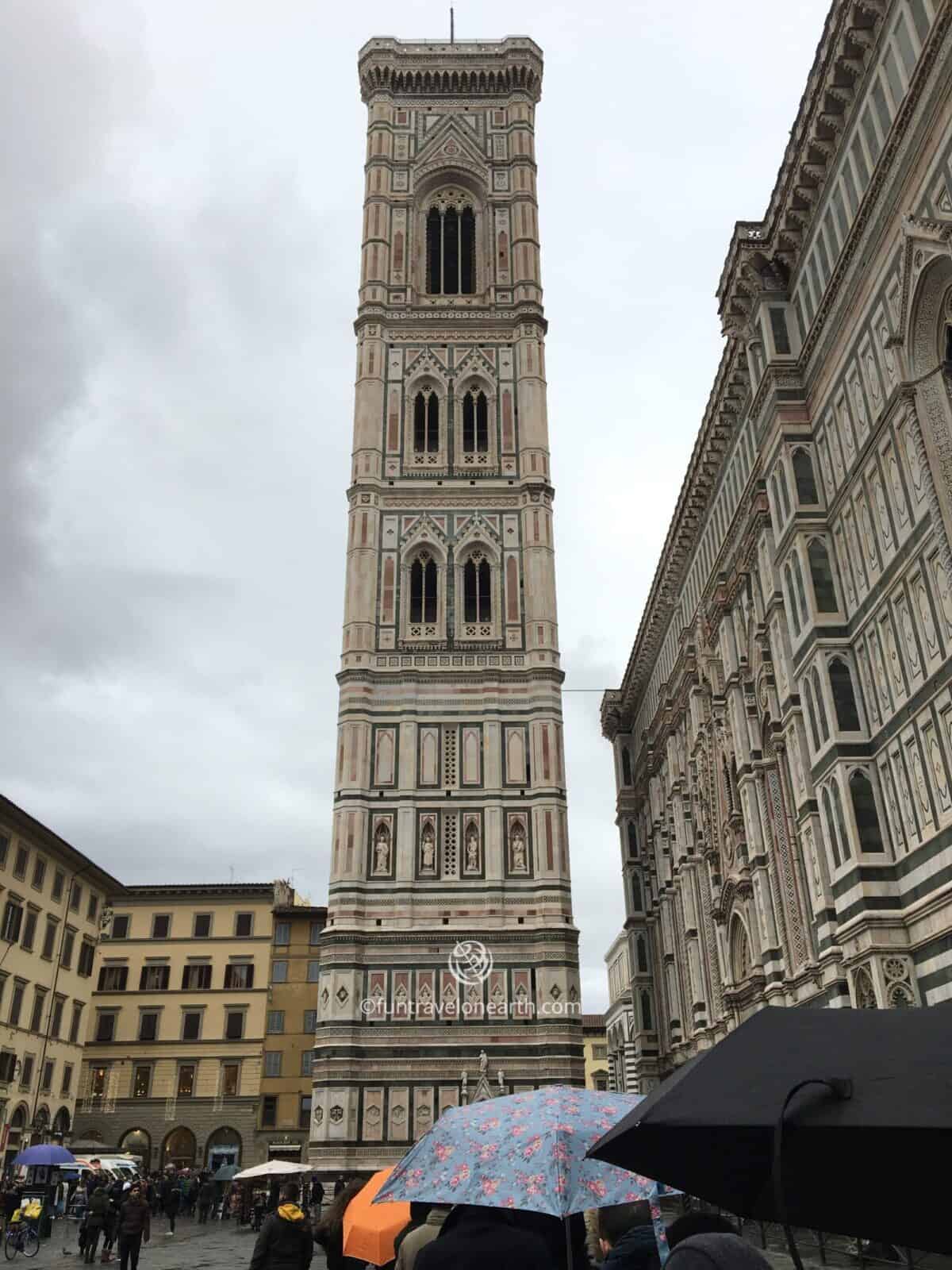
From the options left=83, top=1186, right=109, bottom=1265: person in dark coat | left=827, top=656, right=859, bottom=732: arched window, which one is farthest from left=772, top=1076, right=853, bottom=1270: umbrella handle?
left=83, top=1186, right=109, bottom=1265: person in dark coat

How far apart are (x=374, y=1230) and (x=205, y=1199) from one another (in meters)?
31.2

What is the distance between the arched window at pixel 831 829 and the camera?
1798cm

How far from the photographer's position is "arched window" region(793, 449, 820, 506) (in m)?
20.3

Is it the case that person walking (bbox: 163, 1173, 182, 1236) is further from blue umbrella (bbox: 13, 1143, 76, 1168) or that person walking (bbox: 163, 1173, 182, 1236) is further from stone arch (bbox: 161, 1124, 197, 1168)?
stone arch (bbox: 161, 1124, 197, 1168)

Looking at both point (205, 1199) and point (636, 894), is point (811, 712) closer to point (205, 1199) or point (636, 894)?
point (636, 894)

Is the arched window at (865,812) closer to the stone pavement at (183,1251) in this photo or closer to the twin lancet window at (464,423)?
the stone pavement at (183,1251)

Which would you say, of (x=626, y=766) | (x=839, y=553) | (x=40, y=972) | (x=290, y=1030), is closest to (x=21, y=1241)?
(x=40, y=972)

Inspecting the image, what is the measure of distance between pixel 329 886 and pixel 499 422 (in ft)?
59.0

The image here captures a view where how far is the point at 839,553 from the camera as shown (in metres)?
19.6

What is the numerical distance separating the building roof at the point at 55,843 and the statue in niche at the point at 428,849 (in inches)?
531

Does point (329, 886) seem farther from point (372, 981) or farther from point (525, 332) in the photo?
point (525, 332)

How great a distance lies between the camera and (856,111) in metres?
18.3

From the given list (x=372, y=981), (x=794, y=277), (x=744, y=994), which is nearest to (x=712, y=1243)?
(x=794, y=277)

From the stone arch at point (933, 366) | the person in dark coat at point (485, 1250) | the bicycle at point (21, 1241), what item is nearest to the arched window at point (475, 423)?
the stone arch at point (933, 366)
